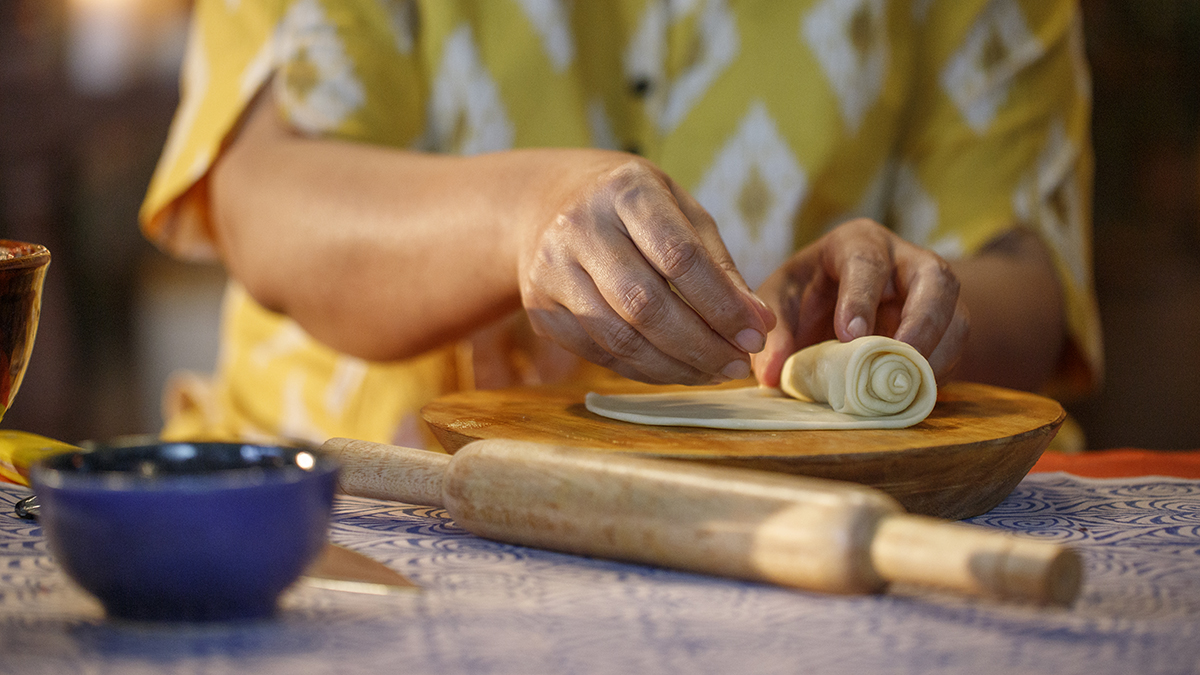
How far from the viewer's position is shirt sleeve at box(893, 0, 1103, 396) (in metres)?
1.37

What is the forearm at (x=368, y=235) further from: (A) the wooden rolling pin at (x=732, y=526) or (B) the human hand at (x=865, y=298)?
(A) the wooden rolling pin at (x=732, y=526)

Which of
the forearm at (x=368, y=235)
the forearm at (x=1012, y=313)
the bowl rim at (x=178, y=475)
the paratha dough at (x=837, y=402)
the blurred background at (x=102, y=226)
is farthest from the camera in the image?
the blurred background at (x=102, y=226)

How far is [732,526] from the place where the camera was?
0.47 m

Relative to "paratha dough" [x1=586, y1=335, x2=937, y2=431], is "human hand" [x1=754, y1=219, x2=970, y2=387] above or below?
above

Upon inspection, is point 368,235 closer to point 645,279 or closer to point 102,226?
point 645,279

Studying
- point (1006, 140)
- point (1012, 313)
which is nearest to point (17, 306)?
point (1012, 313)

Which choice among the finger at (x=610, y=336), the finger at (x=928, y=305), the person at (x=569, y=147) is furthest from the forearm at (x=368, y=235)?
the finger at (x=928, y=305)

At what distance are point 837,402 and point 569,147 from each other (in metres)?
0.62

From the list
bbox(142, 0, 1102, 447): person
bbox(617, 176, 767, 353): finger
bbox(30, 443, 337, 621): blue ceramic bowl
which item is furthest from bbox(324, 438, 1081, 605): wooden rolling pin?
bbox(142, 0, 1102, 447): person

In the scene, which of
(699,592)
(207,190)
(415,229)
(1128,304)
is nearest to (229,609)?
(699,592)

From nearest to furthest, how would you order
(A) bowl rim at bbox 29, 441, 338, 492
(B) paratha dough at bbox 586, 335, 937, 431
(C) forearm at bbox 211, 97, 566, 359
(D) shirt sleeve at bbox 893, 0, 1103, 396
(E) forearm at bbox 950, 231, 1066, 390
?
(A) bowl rim at bbox 29, 441, 338, 492
(B) paratha dough at bbox 586, 335, 937, 431
(C) forearm at bbox 211, 97, 566, 359
(E) forearm at bbox 950, 231, 1066, 390
(D) shirt sleeve at bbox 893, 0, 1103, 396

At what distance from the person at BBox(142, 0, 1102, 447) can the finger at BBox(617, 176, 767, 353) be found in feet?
1.27

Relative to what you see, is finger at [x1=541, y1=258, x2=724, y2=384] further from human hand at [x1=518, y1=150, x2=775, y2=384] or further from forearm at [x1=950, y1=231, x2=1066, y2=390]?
forearm at [x1=950, y1=231, x2=1066, y2=390]

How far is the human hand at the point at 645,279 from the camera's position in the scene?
748mm
